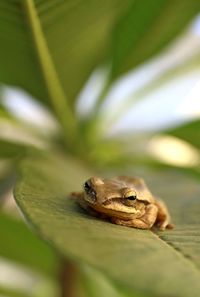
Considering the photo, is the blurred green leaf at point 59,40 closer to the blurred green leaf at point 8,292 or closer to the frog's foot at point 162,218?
the frog's foot at point 162,218

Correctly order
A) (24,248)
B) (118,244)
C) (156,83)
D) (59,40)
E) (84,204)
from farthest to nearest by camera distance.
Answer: (156,83) → (24,248) → (59,40) → (84,204) → (118,244)

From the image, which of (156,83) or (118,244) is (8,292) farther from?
(118,244)

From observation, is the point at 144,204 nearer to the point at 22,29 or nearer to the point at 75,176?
the point at 75,176

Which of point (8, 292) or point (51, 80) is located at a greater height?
point (51, 80)

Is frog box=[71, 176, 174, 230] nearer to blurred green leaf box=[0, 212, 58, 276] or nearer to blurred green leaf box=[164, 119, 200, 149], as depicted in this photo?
blurred green leaf box=[164, 119, 200, 149]

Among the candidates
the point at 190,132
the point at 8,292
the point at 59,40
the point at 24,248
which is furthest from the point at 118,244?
the point at 8,292
